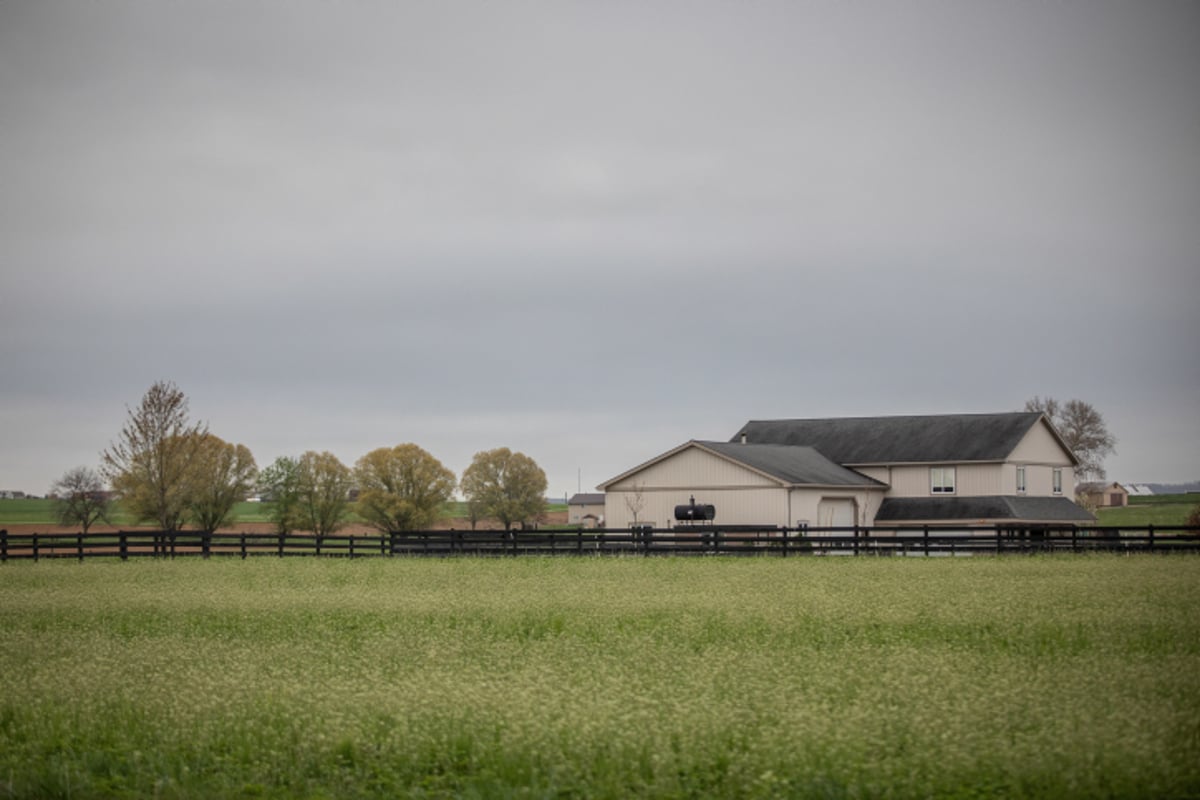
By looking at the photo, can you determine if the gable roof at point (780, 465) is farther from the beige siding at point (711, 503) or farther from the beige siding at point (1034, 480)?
the beige siding at point (1034, 480)

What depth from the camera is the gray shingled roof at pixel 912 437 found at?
60312 millimetres

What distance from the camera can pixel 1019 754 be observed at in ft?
35.7

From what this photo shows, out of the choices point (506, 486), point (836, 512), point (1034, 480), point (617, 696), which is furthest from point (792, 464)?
point (506, 486)

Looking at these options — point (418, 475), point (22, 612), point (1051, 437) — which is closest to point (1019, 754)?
point (22, 612)

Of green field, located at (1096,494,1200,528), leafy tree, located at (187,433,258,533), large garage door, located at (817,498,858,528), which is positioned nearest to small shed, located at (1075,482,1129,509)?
green field, located at (1096,494,1200,528)

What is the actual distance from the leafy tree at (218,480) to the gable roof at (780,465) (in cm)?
4162

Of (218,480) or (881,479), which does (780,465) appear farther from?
(218,480)

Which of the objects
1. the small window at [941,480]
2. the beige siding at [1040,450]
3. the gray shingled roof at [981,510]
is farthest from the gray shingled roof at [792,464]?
the beige siding at [1040,450]

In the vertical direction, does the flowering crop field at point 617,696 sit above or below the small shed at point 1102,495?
below

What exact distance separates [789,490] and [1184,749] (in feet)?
144

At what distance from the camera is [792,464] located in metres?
58.6

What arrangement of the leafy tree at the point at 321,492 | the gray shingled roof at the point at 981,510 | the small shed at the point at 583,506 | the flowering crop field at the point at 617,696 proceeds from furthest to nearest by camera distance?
the small shed at the point at 583,506
the leafy tree at the point at 321,492
the gray shingled roof at the point at 981,510
the flowering crop field at the point at 617,696

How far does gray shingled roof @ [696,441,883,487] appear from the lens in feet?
182

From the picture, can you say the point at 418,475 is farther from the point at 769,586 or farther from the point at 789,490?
the point at 769,586
